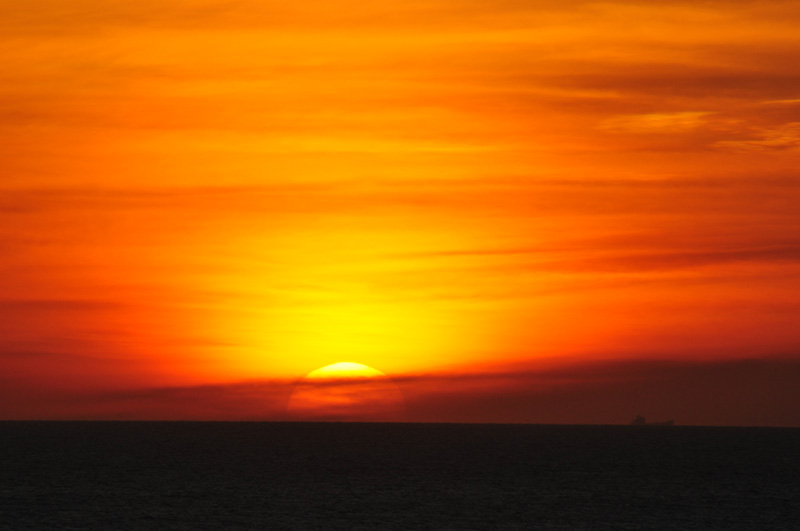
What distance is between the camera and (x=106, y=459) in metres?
173

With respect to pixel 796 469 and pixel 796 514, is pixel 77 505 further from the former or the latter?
pixel 796 469

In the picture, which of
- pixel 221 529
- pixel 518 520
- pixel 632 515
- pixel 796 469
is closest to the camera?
pixel 221 529

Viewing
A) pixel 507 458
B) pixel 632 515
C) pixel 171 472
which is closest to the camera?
pixel 632 515

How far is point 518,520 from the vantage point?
89312 mm

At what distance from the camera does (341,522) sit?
85125 mm

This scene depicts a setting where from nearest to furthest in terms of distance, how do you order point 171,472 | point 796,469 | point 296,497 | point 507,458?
point 296,497 < point 171,472 < point 796,469 < point 507,458

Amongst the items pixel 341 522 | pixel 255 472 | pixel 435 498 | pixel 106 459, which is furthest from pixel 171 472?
pixel 341 522

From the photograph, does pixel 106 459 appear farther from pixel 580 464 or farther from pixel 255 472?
pixel 580 464

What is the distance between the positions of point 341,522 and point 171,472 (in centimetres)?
6339

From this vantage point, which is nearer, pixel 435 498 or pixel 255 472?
pixel 435 498

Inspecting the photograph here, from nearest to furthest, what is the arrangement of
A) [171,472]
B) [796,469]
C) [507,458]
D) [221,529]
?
[221,529] < [171,472] < [796,469] < [507,458]

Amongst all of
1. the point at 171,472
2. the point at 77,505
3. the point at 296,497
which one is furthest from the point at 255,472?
the point at 77,505

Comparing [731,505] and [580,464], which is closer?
[731,505]

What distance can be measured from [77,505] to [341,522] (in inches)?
1103
